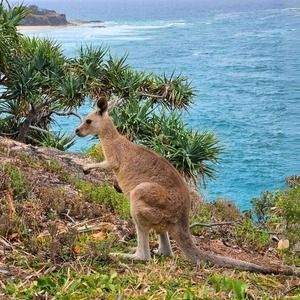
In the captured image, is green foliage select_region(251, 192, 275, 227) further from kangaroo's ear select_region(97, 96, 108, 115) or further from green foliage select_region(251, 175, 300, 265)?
kangaroo's ear select_region(97, 96, 108, 115)

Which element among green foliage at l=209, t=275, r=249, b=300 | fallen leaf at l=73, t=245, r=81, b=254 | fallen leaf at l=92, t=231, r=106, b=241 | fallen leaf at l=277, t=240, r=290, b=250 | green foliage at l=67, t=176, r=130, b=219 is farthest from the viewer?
fallen leaf at l=277, t=240, r=290, b=250

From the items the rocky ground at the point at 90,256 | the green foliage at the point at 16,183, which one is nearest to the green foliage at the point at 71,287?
the rocky ground at the point at 90,256

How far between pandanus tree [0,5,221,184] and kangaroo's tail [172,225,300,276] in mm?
13383

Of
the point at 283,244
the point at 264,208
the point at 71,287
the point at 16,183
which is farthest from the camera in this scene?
the point at 264,208

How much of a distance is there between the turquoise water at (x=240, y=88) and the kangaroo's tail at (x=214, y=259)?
22.8 m

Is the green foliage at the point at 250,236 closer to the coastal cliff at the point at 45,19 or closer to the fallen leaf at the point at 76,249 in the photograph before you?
Result: the fallen leaf at the point at 76,249

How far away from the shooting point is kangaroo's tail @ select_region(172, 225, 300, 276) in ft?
22.3

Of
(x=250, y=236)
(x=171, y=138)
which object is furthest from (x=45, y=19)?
(x=250, y=236)

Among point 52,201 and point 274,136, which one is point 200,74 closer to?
point 274,136

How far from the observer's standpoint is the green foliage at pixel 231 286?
600 centimetres

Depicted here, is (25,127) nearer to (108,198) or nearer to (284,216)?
(284,216)

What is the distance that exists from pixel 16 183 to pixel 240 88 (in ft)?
201

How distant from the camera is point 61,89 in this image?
21.7m

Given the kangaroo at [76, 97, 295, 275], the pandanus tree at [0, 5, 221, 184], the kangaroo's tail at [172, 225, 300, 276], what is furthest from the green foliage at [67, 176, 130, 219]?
the pandanus tree at [0, 5, 221, 184]
